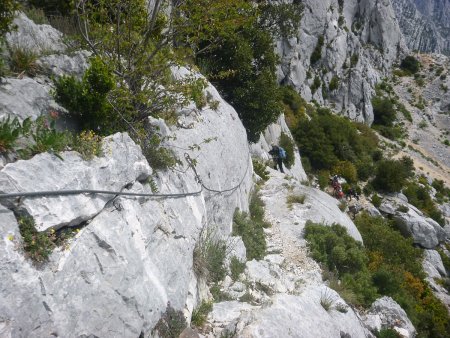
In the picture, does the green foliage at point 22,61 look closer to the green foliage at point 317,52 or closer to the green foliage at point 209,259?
the green foliage at point 209,259

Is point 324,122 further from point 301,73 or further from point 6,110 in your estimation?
point 6,110

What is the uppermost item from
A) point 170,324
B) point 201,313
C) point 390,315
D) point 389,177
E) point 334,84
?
point 334,84

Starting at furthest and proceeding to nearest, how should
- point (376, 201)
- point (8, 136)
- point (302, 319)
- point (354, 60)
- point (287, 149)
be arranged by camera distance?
point (354, 60), point (376, 201), point (287, 149), point (302, 319), point (8, 136)

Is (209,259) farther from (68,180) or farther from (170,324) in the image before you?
(68,180)

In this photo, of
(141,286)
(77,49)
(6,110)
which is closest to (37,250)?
(141,286)

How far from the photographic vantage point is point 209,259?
255 inches

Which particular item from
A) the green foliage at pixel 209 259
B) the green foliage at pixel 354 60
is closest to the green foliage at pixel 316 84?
the green foliage at pixel 354 60

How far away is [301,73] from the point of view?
33.5m

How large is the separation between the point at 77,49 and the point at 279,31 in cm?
2279

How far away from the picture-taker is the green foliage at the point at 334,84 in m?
38.2

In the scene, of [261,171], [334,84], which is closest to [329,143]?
[261,171]

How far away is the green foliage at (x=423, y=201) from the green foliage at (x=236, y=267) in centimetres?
2363

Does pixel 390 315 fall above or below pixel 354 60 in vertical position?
below

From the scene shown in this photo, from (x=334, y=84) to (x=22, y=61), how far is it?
1480 inches
